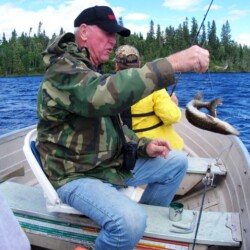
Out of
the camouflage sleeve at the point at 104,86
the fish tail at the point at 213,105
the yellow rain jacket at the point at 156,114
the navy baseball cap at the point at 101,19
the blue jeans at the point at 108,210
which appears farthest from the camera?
the yellow rain jacket at the point at 156,114

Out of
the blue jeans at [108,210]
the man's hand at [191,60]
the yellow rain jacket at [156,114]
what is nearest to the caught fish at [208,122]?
the yellow rain jacket at [156,114]

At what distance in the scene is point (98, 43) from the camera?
9.48 ft

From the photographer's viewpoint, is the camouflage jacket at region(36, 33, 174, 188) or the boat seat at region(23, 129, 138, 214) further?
the boat seat at region(23, 129, 138, 214)

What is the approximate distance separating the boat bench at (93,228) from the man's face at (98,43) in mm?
1186

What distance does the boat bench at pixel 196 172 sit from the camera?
14.7 feet

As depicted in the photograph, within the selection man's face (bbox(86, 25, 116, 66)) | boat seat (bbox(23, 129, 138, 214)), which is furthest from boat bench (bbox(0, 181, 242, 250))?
man's face (bbox(86, 25, 116, 66))

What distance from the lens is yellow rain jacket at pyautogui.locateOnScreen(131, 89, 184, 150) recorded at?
4.16 meters

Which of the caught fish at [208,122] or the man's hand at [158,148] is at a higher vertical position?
the caught fish at [208,122]

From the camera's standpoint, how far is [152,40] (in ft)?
325

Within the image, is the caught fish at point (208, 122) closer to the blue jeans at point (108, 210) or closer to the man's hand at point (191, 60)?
the man's hand at point (191, 60)

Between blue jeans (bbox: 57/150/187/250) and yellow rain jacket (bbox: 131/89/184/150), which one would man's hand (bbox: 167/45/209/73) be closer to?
blue jeans (bbox: 57/150/187/250)

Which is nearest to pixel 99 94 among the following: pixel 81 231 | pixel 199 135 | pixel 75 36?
pixel 75 36

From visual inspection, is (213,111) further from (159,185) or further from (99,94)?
(99,94)

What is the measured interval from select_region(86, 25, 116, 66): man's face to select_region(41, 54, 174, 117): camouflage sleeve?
40cm
